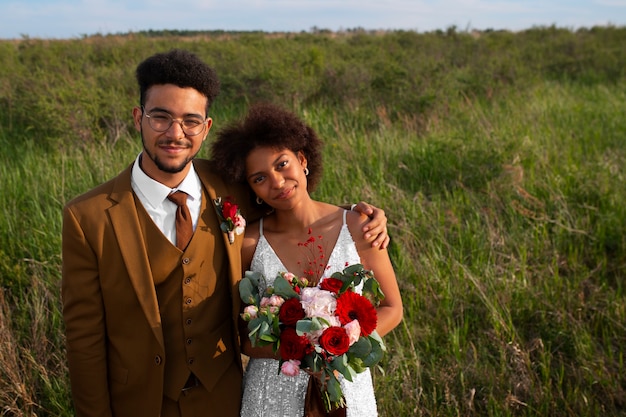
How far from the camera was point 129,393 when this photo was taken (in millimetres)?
2488

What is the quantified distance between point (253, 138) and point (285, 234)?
51 cm

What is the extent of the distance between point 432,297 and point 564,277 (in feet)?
4.21

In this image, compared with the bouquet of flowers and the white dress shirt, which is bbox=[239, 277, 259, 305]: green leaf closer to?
the bouquet of flowers

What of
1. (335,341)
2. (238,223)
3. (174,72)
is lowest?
(335,341)

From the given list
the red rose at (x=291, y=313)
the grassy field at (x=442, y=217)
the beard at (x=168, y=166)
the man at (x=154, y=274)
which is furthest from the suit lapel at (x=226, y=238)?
the grassy field at (x=442, y=217)

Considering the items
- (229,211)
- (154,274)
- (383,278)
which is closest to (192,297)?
(154,274)

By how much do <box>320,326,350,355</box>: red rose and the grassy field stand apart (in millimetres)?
1637

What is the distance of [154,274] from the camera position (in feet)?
7.73

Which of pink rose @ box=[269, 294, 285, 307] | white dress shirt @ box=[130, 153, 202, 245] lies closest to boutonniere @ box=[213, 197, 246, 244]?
white dress shirt @ box=[130, 153, 202, 245]

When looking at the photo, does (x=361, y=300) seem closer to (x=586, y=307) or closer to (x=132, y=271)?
(x=132, y=271)

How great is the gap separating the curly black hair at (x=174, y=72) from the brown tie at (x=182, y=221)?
16.2 inches

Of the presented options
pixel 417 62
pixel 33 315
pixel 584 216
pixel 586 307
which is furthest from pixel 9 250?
pixel 417 62

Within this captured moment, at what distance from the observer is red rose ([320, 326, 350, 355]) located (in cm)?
204

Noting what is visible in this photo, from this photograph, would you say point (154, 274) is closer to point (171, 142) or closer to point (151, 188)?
point (151, 188)
